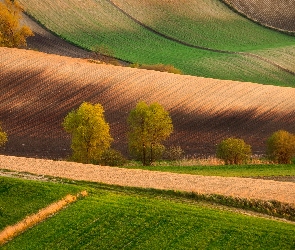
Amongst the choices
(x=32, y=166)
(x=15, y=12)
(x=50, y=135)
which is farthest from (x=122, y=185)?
(x=15, y=12)

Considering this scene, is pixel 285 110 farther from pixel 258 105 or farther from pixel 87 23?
pixel 87 23

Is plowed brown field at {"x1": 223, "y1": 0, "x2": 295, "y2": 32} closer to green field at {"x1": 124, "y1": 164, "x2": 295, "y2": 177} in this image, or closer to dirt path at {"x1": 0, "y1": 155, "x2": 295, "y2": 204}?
green field at {"x1": 124, "y1": 164, "x2": 295, "y2": 177}

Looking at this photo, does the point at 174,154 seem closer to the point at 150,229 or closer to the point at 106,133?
the point at 106,133

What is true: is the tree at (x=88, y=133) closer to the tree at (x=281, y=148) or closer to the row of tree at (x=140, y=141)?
the row of tree at (x=140, y=141)

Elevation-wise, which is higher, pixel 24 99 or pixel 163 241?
pixel 24 99

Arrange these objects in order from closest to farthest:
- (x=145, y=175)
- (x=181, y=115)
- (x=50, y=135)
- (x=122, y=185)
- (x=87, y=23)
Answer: (x=122, y=185)
(x=145, y=175)
(x=50, y=135)
(x=181, y=115)
(x=87, y=23)

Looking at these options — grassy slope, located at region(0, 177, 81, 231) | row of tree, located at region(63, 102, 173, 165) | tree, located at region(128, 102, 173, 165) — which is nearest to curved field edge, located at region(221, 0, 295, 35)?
row of tree, located at region(63, 102, 173, 165)

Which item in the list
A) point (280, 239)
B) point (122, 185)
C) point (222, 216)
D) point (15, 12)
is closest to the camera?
point (280, 239)

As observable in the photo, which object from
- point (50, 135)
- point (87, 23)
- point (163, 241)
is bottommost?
point (163, 241)
